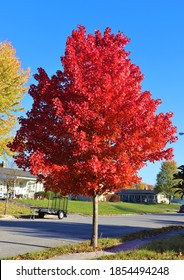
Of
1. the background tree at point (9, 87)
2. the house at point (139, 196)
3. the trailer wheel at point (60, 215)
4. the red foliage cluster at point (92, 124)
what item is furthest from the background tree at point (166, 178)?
the red foliage cluster at point (92, 124)

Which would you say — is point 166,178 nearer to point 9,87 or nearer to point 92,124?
point 9,87

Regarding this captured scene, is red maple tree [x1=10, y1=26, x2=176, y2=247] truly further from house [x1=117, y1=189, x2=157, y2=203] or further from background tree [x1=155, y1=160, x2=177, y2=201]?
house [x1=117, y1=189, x2=157, y2=203]

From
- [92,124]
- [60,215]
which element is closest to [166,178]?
[60,215]

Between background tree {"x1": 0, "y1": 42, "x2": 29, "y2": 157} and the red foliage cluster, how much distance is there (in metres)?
9.58

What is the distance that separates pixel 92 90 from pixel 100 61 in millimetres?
982

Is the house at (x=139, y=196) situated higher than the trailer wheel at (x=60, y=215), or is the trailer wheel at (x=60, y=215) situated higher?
the house at (x=139, y=196)

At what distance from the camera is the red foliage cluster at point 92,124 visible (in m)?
11.1

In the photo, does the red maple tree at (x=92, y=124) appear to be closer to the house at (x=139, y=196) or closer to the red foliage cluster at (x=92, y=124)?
the red foliage cluster at (x=92, y=124)

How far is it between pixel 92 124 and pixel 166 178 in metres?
84.1

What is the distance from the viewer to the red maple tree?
11.1 m

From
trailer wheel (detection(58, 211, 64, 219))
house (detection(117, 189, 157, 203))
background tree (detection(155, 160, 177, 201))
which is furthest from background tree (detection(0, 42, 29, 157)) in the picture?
house (detection(117, 189, 157, 203))

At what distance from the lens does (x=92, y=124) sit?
1141 cm

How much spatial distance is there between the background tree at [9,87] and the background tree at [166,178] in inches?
2833
